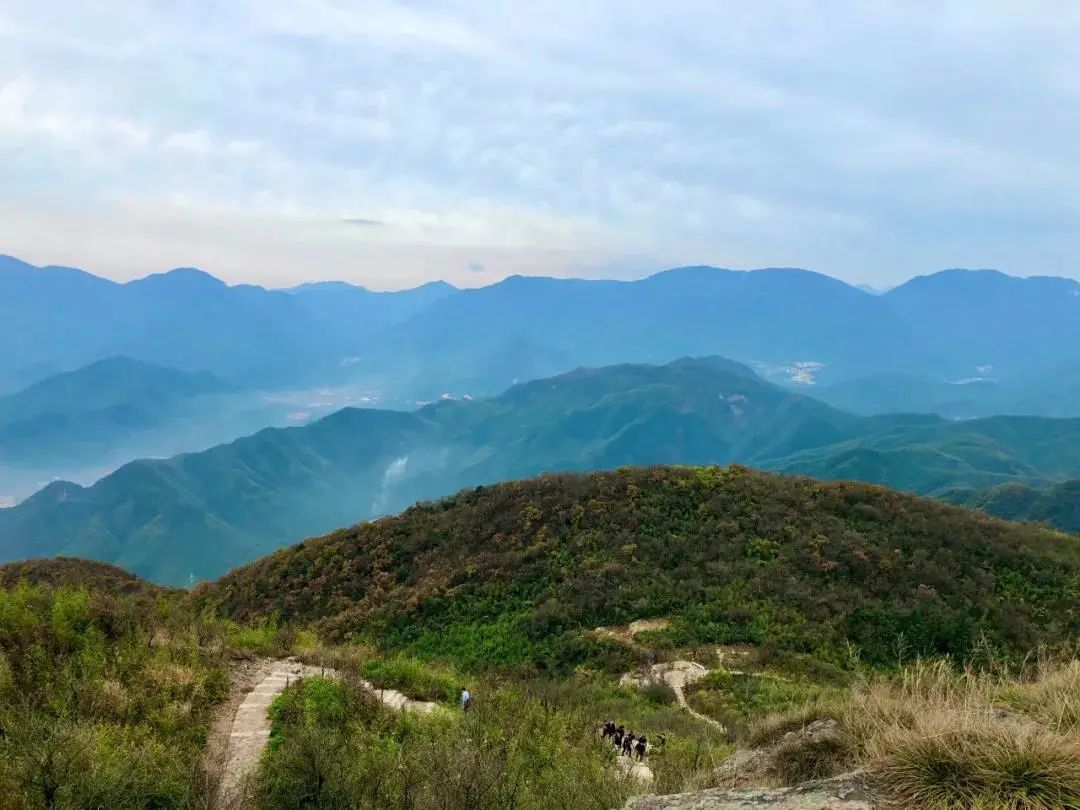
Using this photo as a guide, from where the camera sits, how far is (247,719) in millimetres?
9414


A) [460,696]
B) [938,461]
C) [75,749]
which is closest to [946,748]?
[75,749]

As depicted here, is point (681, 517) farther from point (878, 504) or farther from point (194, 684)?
point (194, 684)

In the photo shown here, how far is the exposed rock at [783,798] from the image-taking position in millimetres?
4016

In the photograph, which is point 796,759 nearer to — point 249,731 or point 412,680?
point 249,731

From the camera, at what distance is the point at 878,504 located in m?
28.5

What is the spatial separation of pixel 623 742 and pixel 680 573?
14690mm

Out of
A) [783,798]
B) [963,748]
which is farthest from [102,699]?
[963,748]

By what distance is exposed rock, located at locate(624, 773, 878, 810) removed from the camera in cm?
402

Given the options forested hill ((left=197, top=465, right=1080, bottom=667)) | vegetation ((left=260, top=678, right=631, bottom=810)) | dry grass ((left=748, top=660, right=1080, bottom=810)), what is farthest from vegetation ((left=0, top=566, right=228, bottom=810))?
forested hill ((left=197, top=465, right=1080, bottom=667))

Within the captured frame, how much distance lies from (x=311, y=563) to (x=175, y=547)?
181152 millimetres

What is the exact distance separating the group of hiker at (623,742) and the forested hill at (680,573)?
933 cm

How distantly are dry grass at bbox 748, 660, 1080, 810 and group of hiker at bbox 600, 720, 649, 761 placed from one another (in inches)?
174

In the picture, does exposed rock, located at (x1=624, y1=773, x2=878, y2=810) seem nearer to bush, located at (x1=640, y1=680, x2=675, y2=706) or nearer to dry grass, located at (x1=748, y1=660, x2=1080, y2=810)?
dry grass, located at (x1=748, y1=660, x2=1080, y2=810)

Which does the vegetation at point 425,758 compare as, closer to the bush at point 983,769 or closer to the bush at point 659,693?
the bush at point 983,769
